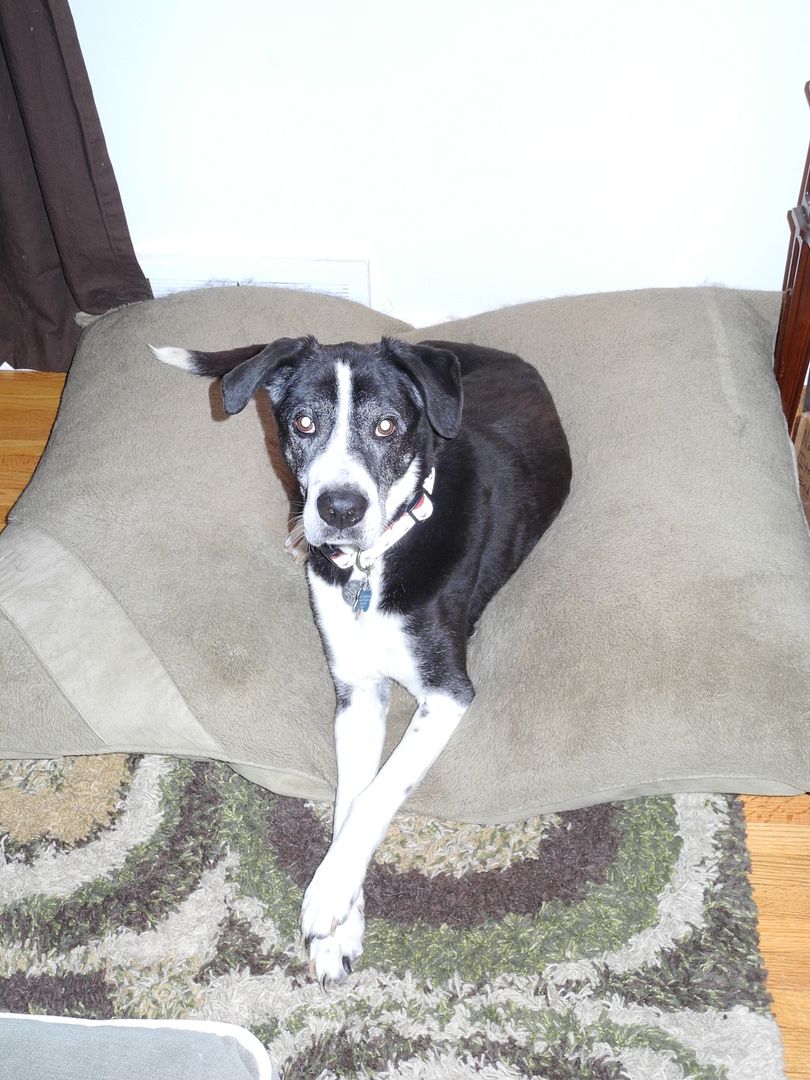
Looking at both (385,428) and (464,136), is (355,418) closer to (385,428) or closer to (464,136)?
(385,428)

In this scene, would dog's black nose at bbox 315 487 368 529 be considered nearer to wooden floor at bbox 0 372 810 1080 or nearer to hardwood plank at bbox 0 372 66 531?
wooden floor at bbox 0 372 810 1080

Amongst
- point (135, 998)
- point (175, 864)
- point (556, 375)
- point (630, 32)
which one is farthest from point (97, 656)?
point (630, 32)

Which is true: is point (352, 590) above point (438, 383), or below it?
below

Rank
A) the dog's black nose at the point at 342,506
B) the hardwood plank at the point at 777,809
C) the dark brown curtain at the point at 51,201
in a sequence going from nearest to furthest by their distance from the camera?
the dog's black nose at the point at 342,506, the hardwood plank at the point at 777,809, the dark brown curtain at the point at 51,201

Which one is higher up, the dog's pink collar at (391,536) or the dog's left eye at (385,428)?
the dog's left eye at (385,428)

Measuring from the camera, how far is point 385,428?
2279mm

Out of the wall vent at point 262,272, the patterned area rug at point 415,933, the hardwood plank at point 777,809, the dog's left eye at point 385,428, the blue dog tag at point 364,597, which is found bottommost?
the hardwood plank at point 777,809

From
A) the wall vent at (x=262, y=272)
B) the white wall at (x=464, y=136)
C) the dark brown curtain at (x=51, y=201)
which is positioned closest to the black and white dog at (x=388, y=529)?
the white wall at (x=464, y=136)

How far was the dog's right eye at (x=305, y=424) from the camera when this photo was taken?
2291 millimetres

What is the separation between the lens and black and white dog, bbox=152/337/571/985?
225 cm

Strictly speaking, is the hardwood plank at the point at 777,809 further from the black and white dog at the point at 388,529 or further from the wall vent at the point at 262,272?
the wall vent at the point at 262,272

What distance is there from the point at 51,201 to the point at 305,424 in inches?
88.9

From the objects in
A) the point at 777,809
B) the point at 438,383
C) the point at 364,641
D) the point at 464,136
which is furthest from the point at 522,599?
the point at 464,136

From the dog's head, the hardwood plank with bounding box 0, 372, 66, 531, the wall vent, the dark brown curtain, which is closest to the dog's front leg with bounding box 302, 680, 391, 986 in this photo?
the dog's head
